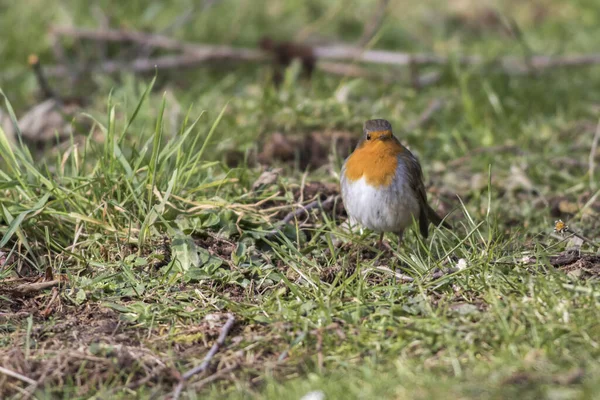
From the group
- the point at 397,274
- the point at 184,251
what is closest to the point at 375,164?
the point at 397,274

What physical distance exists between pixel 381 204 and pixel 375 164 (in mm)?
226

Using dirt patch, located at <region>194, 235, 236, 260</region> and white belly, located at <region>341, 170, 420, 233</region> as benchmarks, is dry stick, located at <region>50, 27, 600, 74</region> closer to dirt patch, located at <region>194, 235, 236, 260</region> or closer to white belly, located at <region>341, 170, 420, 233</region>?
white belly, located at <region>341, 170, 420, 233</region>

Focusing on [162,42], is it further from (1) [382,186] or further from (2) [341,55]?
(1) [382,186]

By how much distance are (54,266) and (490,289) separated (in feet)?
6.77

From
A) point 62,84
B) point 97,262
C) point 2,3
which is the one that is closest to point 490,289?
point 97,262

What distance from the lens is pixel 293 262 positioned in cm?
397

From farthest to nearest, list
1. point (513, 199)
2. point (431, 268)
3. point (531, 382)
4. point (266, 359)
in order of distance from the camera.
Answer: point (513, 199), point (431, 268), point (266, 359), point (531, 382)

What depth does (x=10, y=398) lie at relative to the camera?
3029mm

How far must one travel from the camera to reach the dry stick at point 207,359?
3049mm

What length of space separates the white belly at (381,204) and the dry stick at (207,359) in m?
1.11

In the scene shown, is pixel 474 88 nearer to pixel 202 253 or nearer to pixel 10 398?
pixel 202 253

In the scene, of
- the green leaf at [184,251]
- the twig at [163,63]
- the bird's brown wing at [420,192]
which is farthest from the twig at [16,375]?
the twig at [163,63]

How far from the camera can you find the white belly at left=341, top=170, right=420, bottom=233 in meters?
4.34

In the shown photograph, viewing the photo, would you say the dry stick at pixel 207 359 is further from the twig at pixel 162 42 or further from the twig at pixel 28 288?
the twig at pixel 162 42
